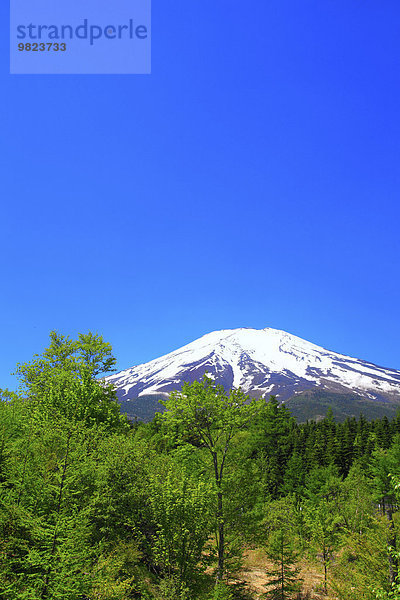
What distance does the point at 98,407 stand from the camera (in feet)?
88.7

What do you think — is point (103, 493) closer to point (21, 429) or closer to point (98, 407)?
point (21, 429)

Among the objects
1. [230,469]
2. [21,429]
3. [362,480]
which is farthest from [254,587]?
[362,480]

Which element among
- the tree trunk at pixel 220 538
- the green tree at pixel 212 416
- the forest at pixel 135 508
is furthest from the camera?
the green tree at pixel 212 416

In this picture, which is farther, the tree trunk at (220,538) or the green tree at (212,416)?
the green tree at (212,416)

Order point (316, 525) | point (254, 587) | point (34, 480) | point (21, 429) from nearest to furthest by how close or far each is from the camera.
Answer: point (34, 480)
point (21, 429)
point (254, 587)
point (316, 525)

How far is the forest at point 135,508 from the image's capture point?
10.6 m

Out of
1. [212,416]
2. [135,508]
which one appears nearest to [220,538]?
[135,508]

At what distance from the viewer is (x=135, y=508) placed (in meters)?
15.9

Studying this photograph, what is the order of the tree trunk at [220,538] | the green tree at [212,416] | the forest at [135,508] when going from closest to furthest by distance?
the forest at [135,508]
the tree trunk at [220,538]
the green tree at [212,416]

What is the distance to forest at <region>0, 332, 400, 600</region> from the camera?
34.8 feet

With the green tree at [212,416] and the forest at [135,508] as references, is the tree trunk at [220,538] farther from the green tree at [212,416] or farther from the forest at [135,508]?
the green tree at [212,416]

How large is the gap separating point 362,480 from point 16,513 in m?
43.5

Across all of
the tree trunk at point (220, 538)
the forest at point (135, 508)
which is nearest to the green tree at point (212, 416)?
the forest at point (135, 508)

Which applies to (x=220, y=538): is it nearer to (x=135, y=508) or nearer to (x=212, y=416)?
(x=135, y=508)
